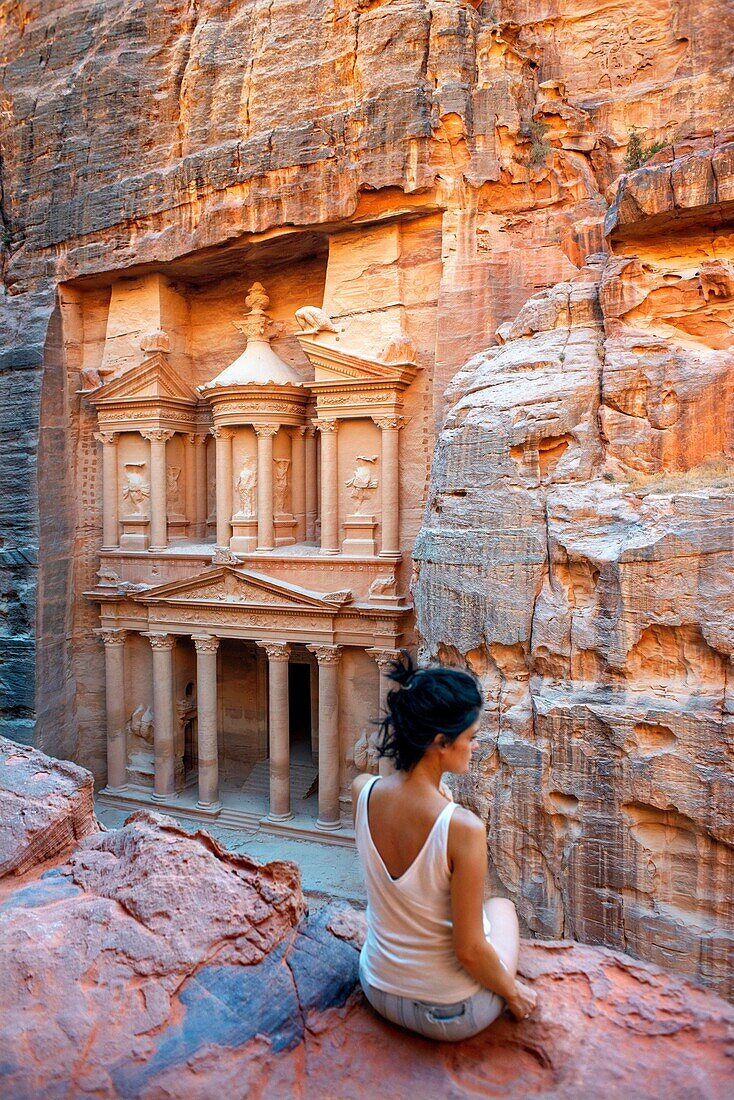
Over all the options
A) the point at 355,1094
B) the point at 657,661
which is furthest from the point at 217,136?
the point at 355,1094

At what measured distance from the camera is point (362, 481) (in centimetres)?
A: 1443

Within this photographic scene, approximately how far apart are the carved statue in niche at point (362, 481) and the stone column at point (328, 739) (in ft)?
9.52

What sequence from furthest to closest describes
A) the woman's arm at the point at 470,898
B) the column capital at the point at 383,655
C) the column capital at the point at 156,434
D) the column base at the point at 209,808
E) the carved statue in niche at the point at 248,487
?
the column capital at the point at 156,434 < the carved statue in niche at the point at 248,487 < the column base at the point at 209,808 < the column capital at the point at 383,655 < the woman's arm at the point at 470,898

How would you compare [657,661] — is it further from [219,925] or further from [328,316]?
[328,316]

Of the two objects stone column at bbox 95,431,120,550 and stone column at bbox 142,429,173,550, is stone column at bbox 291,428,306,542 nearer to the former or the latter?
stone column at bbox 142,429,173,550

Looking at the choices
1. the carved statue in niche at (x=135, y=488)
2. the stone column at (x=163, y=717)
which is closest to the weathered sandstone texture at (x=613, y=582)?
the stone column at (x=163, y=717)

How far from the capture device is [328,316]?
47.7 ft

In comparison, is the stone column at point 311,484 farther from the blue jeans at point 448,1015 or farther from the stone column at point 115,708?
the blue jeans at point 448,1015

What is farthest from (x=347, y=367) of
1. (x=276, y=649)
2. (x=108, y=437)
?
(x=108, y=437)

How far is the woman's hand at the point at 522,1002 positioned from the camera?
258 cm

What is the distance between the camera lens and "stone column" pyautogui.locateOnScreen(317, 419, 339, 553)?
1462cm

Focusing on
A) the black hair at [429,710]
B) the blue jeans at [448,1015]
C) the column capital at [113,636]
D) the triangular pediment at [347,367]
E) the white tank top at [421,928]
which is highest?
the triangular pediment at [347,367]

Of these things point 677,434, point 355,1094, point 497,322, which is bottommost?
point 355,1094

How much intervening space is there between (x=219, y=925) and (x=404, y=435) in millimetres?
11691
